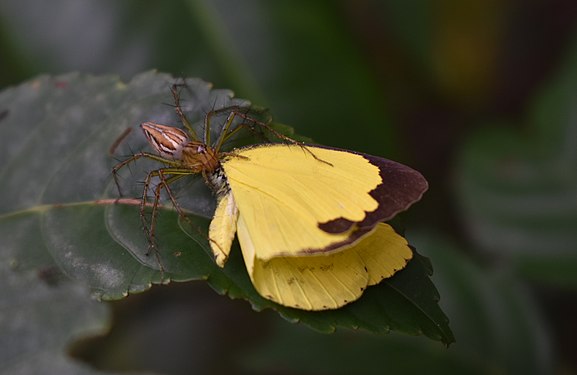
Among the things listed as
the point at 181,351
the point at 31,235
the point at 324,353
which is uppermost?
the point at 31,235

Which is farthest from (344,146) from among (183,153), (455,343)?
(183,153)

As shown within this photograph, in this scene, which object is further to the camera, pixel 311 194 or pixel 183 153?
pixel 183 153

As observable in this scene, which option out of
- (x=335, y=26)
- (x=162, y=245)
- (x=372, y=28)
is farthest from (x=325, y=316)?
(x=372, y=28)

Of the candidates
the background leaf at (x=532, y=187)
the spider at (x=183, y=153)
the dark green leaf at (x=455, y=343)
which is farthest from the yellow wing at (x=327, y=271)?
the background leaf at (x=532, y=187)

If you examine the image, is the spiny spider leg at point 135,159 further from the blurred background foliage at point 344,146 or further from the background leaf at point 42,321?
the blurred background foliage at point 344,146

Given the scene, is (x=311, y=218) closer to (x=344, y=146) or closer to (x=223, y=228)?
(x=223, y=228)

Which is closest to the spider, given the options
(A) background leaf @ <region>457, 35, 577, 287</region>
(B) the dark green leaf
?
(B) the dark green leaf

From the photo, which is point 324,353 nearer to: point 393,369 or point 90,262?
point 393,369

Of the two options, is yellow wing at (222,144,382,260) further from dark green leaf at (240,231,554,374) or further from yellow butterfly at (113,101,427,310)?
dark green leaf at (240,231,554,374)
